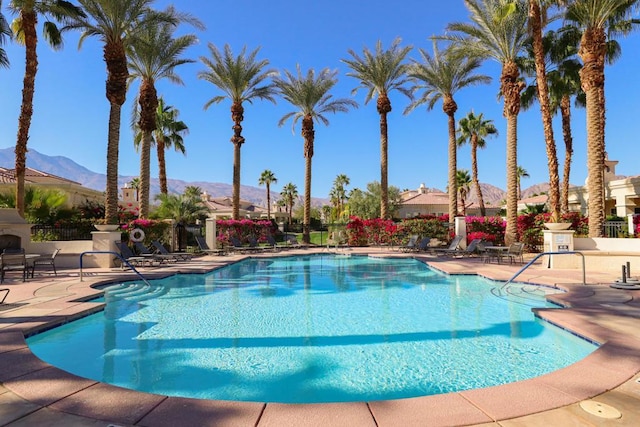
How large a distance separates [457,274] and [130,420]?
10.9m

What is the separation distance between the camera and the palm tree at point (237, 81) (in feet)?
77.2

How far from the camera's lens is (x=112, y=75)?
15.4 m

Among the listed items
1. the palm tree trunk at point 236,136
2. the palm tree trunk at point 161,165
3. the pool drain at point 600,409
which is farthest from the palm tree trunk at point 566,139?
the palm tree trunk at point 161,165

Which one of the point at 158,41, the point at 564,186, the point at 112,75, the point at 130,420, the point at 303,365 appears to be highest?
the point at 158,41

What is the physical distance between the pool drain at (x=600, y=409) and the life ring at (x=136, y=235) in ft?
50.8

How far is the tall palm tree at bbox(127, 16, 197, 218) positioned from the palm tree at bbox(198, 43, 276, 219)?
10.3 feet

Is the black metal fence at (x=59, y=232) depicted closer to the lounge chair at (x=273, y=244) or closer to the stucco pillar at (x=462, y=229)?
the lounge chair at (x=273, y=244)

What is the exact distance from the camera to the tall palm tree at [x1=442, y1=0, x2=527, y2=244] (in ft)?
55.2

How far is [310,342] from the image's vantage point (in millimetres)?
5910

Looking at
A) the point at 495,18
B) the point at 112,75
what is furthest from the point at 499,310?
the point at 112,75

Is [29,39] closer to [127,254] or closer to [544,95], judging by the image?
[127,254]

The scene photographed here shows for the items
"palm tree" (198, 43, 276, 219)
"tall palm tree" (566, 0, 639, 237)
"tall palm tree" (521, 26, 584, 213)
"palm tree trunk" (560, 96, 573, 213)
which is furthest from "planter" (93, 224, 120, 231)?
"palm tree trunk" (560, 96, 573, 213)

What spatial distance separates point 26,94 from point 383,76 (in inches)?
780

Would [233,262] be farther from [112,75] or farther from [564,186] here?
[564,186]
